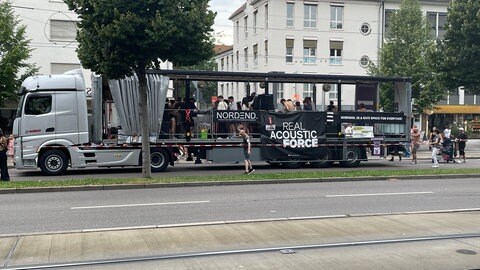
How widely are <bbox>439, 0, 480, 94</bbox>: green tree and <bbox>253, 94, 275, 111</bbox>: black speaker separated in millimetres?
17600

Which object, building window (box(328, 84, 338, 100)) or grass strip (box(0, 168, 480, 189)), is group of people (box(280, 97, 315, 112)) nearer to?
building window (box(328, 84, 338, 100))

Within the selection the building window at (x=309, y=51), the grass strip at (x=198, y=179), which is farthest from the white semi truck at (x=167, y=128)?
the building window at (x=309, y=51)

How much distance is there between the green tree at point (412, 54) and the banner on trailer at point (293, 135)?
18307 millimetres

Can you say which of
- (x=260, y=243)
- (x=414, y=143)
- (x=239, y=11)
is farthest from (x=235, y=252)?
(x=239, y=11)

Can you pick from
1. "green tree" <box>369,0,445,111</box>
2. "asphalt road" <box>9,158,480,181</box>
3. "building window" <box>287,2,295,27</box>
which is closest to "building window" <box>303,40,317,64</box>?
"building window" <box>287,2,295,27</box>

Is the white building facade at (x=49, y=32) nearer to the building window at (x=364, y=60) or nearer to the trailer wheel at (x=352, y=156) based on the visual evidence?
the trailer wheel at (x=352, y=156)

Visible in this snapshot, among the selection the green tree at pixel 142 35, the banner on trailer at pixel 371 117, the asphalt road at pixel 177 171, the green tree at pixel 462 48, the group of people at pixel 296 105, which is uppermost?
the green tree at pixel 462 48

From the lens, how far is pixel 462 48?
32.0 m

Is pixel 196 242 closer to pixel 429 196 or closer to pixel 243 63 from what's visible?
pixel 429 196

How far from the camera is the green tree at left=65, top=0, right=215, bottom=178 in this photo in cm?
1373

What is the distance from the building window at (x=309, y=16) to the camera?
48438 mm

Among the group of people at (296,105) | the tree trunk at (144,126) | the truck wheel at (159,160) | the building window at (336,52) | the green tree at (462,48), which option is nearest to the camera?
the tree trunk at (144,126)

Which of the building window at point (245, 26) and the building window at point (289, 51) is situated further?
the building window at point (245, 26)

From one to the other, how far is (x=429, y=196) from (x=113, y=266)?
28.3 ft
